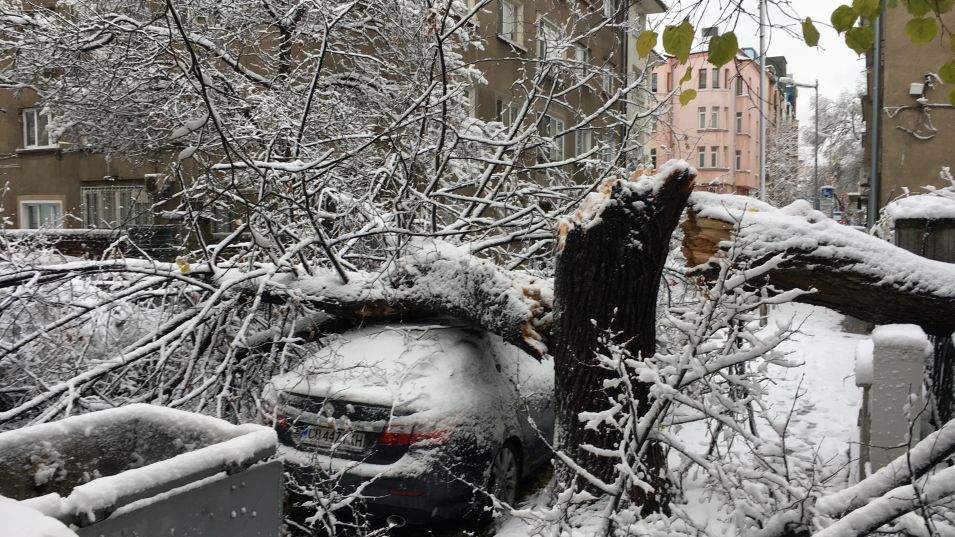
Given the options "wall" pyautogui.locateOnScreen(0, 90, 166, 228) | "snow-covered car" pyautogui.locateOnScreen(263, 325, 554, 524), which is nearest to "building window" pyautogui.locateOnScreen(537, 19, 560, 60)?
"snow-covered car" pyautogui.locateOnScreen(263, 325, 554, 524)

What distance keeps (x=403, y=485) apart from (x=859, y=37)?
3.40 metres

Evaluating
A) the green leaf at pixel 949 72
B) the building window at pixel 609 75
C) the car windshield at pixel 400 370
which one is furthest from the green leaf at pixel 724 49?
the building window at pixel 609 75

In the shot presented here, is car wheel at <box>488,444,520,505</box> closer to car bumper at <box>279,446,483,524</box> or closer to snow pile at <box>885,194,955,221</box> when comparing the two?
car bumper at <box>279,446,483,524</box>

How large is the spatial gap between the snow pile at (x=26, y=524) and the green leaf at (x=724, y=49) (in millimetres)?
2432

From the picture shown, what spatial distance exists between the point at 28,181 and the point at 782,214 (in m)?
23.1

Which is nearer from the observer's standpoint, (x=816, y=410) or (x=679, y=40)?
(x=679, y=40)

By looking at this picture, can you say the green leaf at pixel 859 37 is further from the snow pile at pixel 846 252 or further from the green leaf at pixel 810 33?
the snow pile at pixel 846 252

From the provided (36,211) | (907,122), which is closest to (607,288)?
(907,122)

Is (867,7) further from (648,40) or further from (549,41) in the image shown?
(549,41)

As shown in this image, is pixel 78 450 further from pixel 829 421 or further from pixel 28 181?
pixel 28 181

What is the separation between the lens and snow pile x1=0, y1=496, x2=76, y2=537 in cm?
146

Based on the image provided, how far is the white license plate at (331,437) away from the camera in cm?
466

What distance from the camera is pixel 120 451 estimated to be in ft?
10.0

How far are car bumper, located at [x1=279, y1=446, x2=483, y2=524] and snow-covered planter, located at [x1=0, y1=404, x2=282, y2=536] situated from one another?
1493mm
